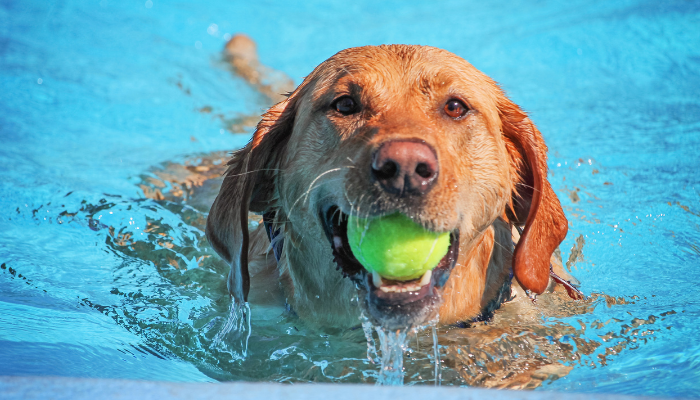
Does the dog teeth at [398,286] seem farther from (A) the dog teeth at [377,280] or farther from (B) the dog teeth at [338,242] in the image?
(B) the dog teeth at [338,242]

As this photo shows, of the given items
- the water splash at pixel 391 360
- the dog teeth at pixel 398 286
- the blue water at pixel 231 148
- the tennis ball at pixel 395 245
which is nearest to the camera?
the tennis ball at pixel 395 245

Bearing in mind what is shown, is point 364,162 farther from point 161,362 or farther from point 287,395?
point 161,362

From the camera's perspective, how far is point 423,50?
3.32 meters

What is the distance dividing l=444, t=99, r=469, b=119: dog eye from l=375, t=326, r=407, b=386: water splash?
1.04 m

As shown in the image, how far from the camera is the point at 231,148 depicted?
7.20m

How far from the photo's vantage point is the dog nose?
96.6 inches

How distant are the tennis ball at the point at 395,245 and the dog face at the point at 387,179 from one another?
0.07 meters

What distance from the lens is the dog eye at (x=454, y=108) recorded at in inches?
123

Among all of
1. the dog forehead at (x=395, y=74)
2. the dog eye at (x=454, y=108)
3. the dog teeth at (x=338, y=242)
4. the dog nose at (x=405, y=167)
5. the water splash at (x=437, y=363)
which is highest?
the dog forehead at (x=395, y=74)

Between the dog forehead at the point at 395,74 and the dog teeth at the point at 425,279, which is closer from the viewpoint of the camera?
the dog teeth at the point at 425,279

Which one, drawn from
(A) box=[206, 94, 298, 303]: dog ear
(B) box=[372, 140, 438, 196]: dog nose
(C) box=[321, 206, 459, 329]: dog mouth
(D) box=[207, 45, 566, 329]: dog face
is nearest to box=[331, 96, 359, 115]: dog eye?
(D) box=[207, 45, 566, 329]: dog face

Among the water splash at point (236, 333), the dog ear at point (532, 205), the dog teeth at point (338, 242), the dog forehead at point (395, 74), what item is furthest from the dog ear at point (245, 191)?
the dog ear at point (532, 205)

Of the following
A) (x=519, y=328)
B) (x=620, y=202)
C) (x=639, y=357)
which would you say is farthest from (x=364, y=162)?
(x=620, y=202)

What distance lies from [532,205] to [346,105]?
3.48 feet
